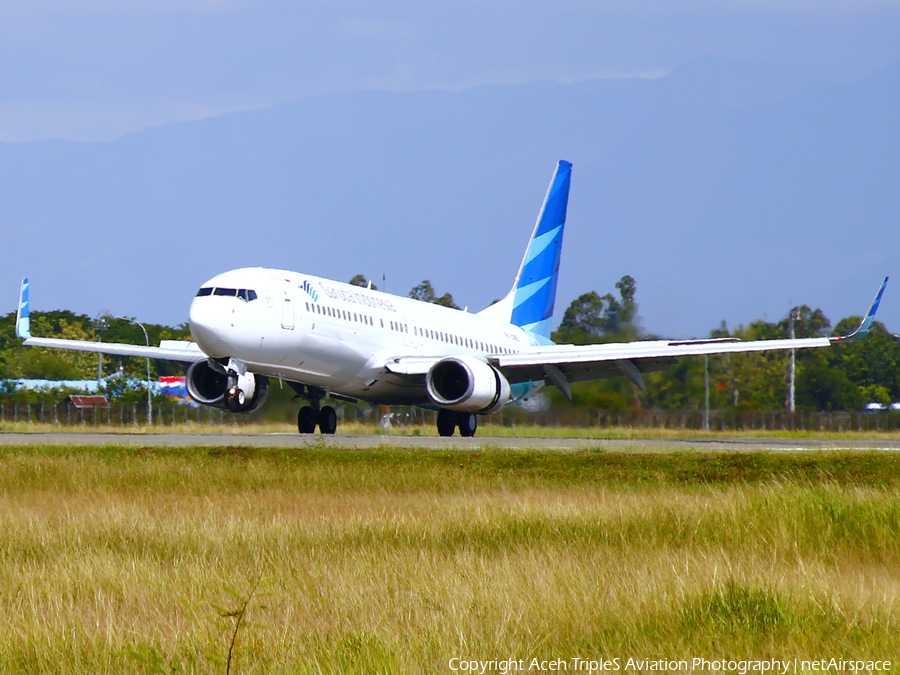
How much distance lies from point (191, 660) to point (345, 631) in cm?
104

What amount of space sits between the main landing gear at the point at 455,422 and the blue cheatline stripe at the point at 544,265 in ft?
24.8

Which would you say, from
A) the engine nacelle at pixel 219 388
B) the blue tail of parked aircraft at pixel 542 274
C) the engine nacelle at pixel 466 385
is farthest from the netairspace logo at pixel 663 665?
the blue tail of parked aircraft at pixel 542 274

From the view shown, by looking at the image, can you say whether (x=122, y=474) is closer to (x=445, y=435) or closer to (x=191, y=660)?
(x=191, y=660)

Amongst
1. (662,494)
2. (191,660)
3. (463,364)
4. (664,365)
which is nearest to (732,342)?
(664,365)

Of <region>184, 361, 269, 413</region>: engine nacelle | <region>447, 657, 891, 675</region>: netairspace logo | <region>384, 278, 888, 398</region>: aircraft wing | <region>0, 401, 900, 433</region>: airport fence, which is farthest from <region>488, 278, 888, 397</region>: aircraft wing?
<region>447, 657, 891, 675</region>: netairspace logo

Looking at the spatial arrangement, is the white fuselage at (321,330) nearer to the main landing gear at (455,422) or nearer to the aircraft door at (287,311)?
the aircraft door at (287,311)

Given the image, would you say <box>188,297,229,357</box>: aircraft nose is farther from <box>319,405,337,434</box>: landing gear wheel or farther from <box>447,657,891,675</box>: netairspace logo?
<box>447,657,891,675</box>: netairspace logo

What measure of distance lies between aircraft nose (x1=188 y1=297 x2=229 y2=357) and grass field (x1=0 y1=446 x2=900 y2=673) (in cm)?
→ 934

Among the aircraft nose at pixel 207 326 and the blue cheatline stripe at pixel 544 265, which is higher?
the blue cheatline stripe at pixel 544 265

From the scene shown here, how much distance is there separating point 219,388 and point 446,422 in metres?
6.24

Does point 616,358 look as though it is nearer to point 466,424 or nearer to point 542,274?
point 466,424

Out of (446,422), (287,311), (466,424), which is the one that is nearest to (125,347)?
(287,311)

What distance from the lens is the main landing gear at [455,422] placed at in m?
33.2

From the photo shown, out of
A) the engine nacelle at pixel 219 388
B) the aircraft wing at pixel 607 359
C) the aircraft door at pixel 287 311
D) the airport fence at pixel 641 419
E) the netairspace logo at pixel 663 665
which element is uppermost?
the aircraft door at pixel 287 311
